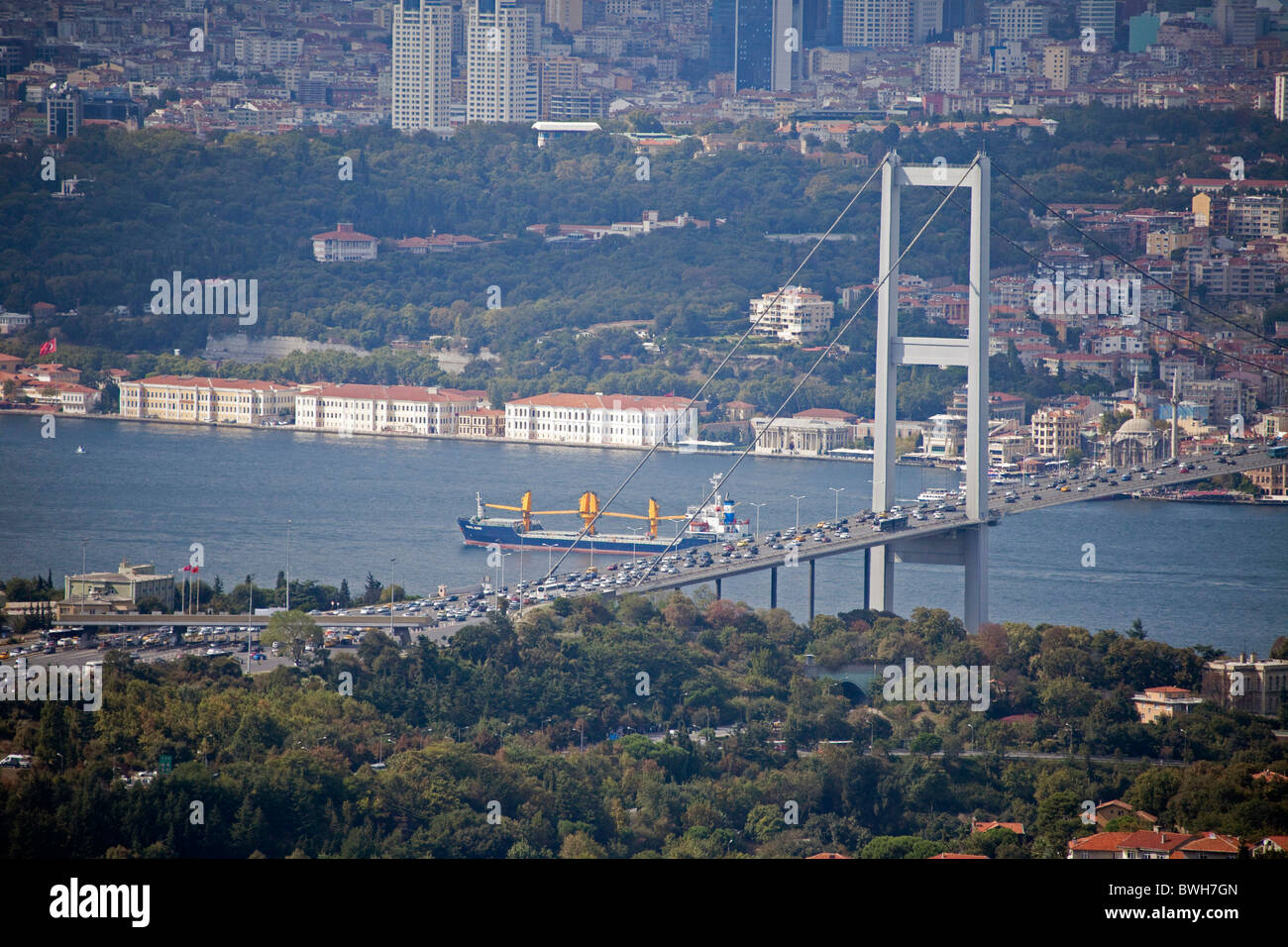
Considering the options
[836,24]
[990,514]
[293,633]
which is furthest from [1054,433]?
[836,24]

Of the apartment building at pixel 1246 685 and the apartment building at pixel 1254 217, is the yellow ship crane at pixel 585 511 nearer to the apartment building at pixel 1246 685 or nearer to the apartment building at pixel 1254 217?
the apartment building at pixel 1246 685

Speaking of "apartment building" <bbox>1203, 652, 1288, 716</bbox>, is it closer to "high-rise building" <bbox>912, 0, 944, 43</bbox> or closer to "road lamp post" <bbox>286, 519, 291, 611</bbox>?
"road lamp post" <bbox>286, 519, 291, 611</bbox>

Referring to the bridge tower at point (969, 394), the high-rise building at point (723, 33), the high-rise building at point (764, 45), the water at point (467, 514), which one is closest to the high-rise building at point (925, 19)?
the high-rise building at point (764, 45)

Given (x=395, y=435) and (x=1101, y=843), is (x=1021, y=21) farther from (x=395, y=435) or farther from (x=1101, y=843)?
(x=1101, y=843)

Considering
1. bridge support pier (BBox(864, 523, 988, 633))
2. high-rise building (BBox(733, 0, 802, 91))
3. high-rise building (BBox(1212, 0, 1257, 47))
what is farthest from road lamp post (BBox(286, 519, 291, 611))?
high-rise building (BBox(733, 0, 802, 91))

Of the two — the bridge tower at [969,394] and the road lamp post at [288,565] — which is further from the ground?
the bridge tower at [969,394]
